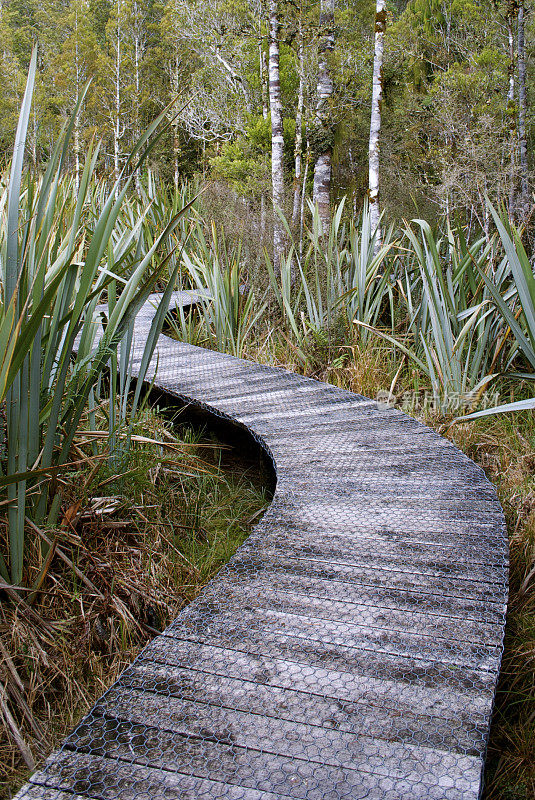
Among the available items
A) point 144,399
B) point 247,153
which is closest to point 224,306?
point 144,399

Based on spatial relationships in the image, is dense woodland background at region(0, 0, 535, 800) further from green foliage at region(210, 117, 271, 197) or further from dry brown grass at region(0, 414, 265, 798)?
green foliage at region(210, 117, 271, 197)

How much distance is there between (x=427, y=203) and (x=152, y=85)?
19.3m

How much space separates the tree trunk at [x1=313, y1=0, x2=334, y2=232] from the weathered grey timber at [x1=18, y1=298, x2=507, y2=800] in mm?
6955

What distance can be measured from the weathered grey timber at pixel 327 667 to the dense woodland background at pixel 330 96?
289cm

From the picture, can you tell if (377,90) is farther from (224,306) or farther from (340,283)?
(224,306)

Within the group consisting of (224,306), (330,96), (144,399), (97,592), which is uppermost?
(330,96)

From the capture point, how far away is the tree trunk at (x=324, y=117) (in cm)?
841

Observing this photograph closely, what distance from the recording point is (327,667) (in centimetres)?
117

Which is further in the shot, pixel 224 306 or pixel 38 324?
pixel 224 306

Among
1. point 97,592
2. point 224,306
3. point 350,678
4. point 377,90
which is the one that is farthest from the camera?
point 377,90

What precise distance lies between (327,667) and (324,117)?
892 centimetres

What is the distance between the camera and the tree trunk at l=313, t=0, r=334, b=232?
841 centimetres

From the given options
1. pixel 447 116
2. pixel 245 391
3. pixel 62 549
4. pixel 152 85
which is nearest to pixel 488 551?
pixel 62 549

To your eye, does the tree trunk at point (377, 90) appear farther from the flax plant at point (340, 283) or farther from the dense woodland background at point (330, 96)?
the flax plant at point (340, 283)
